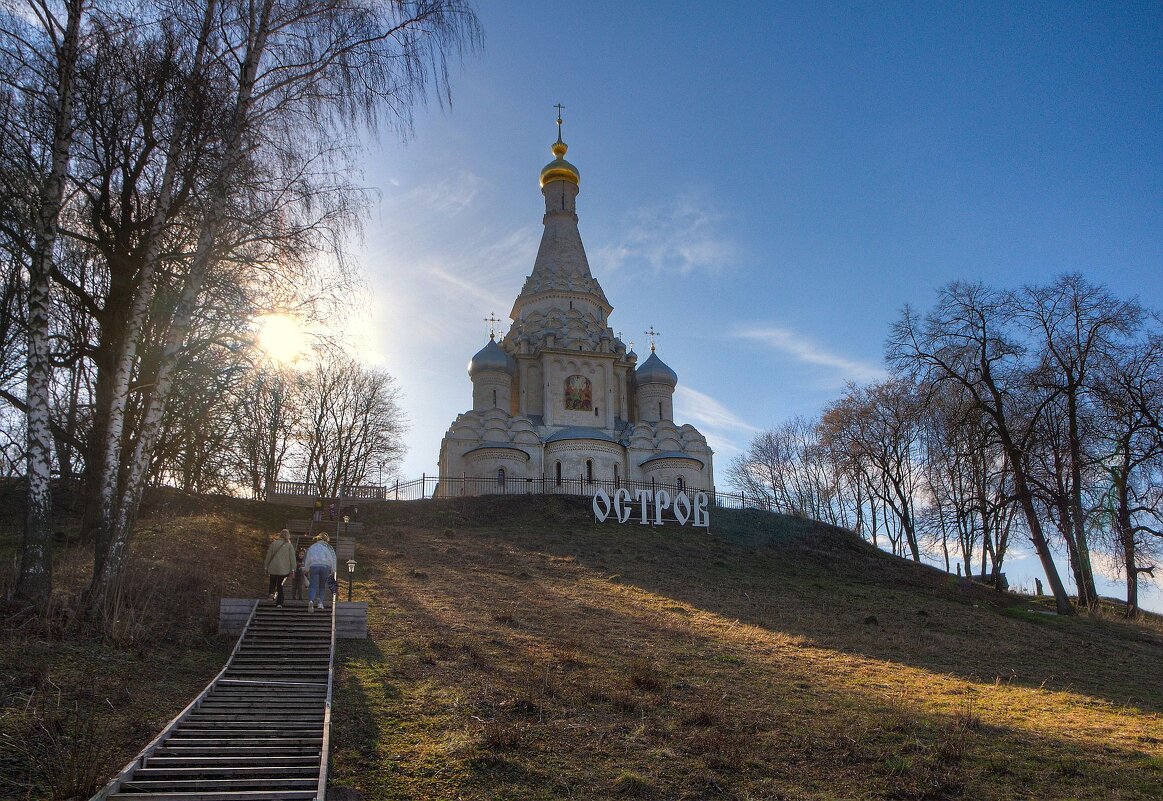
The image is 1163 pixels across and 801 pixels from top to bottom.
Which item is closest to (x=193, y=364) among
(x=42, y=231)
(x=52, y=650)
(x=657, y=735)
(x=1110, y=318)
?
(x=42, y=231)

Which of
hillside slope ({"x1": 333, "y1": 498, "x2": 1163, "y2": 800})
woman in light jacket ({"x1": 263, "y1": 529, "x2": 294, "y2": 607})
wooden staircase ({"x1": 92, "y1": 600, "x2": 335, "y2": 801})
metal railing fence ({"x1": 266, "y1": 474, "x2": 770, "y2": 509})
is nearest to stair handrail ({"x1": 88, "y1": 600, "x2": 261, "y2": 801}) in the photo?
wooden staircase ({"x1": 92, "y1": 600, "x2": 335, "y2": 801})

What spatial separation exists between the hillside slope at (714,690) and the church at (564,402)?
55.0 ft

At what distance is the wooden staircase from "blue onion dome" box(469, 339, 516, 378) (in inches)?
1439

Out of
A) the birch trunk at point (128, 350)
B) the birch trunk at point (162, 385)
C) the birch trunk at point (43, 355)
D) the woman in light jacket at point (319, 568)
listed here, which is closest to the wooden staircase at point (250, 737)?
the woman in light jacket at point (319, 568)

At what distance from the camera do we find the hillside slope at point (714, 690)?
901 cm

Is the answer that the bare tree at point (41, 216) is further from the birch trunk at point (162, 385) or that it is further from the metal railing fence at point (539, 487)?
the metal railing fence at point (539, 487)

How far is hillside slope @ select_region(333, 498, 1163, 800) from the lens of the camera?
29.6 feet

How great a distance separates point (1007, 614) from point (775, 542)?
1095 cm

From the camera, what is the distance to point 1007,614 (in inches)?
976

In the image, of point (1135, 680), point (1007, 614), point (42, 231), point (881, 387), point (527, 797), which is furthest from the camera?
point (881, 387)

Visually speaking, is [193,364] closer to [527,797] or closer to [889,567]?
[527,797]

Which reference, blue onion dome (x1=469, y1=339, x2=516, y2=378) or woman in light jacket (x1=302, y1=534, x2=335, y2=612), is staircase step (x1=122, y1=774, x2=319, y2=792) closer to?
woman in light jacket (x1=302, y1=534, x2=335, y2=612)

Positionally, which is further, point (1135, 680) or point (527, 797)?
point (1135, 680)

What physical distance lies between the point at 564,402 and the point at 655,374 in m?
6.36
